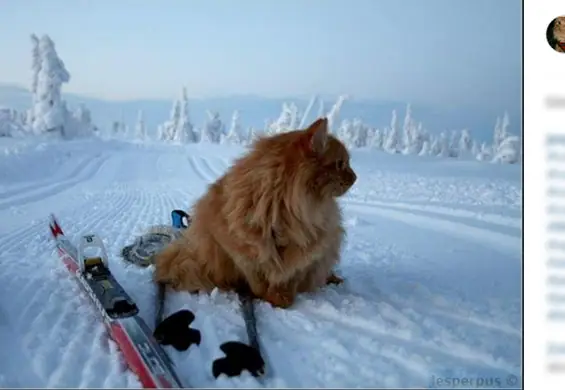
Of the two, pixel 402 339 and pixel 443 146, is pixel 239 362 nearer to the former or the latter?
pixel 402 339

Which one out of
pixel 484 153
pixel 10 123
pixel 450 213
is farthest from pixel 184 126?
pixel 450 213

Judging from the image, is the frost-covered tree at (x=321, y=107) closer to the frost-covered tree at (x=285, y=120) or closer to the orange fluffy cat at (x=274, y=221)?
the frost-covered tree at (x=285, y=120)

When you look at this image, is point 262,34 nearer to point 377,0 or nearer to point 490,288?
point 377,0

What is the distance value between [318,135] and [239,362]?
724 mm

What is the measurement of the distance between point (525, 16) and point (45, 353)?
1713 millimetres

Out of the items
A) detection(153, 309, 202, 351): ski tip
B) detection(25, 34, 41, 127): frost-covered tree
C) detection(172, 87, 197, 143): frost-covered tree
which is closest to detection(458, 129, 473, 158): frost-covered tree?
detection(172, 87, 197, 143): frost-covered tree

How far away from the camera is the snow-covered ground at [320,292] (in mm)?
1228

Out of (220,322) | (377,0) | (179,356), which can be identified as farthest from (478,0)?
(179,356)

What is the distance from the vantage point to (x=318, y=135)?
152 cm

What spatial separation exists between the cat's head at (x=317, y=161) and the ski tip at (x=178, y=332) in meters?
0.55

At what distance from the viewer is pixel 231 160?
69.6 inches

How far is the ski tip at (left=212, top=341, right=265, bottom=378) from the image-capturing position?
119cm

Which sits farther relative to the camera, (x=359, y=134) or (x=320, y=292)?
(x=359, y=134)

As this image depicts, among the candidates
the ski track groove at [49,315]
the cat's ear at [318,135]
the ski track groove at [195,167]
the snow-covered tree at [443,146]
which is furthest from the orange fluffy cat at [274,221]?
the ski track groove at [195,167]
